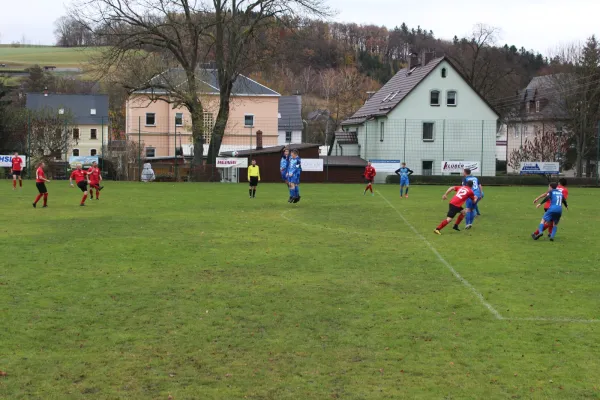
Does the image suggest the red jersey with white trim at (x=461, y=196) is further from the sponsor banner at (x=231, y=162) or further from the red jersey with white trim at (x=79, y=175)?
the sponsor banner at (x=231, y=162)

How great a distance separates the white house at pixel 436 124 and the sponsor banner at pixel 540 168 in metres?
5.45

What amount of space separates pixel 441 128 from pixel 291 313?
47.7 meters

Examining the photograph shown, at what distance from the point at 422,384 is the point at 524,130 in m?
84.4

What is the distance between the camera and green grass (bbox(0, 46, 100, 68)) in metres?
136

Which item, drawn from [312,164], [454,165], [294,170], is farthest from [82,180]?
[454,165]

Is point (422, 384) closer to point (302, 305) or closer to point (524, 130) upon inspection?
point (302, 305)

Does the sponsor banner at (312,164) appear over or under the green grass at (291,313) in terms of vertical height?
over

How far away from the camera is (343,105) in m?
94.3

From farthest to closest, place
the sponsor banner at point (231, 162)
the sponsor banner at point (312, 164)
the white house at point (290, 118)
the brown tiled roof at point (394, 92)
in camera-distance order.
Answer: the white house at point (290, 118)
the brown tiled roof at point (394, 92)
the sponsor banner at point (312, 164)
the sponsor banner at point (231, 162)

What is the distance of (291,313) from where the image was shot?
952 centimetres

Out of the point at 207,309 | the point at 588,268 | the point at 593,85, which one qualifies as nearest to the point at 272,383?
the point at 207,309

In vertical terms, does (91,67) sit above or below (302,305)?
above

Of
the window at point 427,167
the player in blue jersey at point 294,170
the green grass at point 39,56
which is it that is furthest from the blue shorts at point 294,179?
the green grass at point 39,56

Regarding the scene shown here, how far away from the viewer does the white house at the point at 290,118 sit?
298ft
